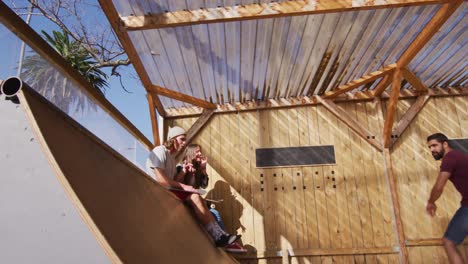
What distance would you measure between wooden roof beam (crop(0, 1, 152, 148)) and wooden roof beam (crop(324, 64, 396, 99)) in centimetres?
310

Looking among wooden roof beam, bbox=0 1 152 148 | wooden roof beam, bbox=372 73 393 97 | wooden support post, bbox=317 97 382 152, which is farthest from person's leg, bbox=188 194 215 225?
wooden roof beam, bbox=372 73 393 97

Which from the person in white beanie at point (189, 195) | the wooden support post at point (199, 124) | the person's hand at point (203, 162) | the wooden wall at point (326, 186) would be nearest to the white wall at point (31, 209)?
the person in white beanie at point (189, 195)

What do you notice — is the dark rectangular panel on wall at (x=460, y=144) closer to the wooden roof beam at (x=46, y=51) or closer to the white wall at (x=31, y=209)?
the wooden roof beam at (x=46, y=51)

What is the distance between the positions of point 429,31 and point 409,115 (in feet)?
6.06

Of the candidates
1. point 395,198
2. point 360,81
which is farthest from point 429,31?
point 395,198

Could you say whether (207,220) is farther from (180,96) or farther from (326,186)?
(326,186)

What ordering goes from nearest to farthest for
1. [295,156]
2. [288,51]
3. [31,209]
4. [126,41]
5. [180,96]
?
[31,209] → [126,41] → [288,51] → [180,96] → [295,156]

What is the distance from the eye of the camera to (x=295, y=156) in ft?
16.0

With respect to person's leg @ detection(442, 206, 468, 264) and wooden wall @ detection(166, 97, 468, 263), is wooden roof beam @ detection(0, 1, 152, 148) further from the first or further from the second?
person's leg @ detection(442, 206, 468, 264)

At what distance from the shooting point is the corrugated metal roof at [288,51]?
130 inches

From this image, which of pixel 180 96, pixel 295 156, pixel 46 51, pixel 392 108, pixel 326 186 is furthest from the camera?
pixel 295 156

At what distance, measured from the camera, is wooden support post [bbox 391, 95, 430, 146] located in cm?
486

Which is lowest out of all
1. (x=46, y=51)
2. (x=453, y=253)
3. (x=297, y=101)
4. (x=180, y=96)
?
(x=453, y=253)

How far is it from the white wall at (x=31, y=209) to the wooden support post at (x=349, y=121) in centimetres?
394
